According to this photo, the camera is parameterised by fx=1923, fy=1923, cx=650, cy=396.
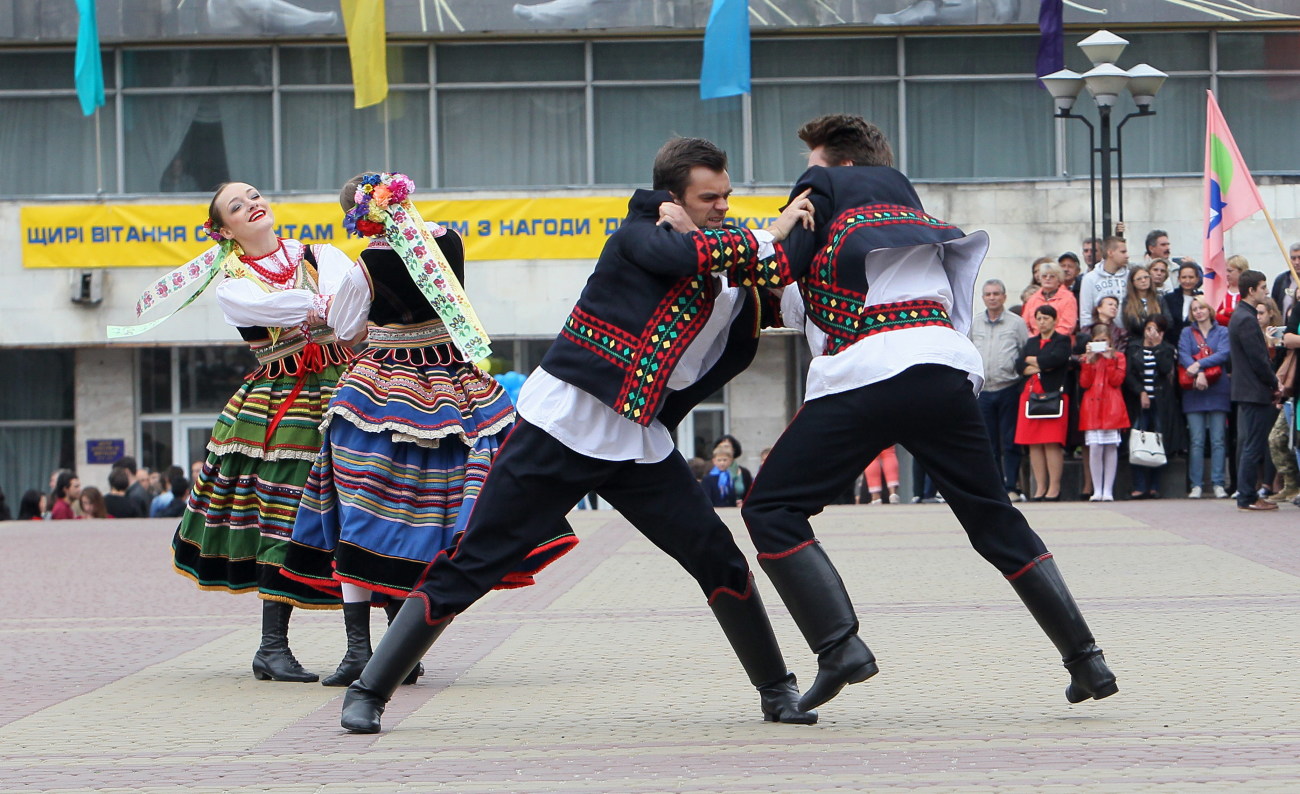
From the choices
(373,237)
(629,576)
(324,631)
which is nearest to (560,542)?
(373,237)

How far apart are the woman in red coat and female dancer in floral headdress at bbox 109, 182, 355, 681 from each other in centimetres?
946

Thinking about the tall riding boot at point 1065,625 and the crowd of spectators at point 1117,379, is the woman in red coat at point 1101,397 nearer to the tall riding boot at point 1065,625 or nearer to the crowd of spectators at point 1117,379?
the crowd of spectators at point 1117,379

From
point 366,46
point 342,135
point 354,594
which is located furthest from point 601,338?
point 342,135

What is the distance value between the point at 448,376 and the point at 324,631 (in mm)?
2389

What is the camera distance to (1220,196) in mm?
16391

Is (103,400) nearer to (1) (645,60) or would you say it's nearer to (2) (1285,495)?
(1) (645,60)

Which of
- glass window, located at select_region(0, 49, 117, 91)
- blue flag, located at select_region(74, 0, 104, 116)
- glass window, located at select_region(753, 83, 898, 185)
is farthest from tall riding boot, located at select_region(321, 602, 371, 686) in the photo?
glass window, located at select_region(0, 49, 117, 91)

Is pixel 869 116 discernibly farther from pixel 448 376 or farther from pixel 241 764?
pixel 241 764

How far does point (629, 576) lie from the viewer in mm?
10547

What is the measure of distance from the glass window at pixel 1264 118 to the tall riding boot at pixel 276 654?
20536 mm

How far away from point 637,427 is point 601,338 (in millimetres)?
281

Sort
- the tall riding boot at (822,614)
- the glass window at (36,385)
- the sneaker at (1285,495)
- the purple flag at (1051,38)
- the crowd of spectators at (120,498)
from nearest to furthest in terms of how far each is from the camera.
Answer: the tall riding boot at (822,614)
the sneaker at (1285,495)
the crowd of spectators at (120,498)
the purple flag at (1051,38)
the glass window at (36,385)

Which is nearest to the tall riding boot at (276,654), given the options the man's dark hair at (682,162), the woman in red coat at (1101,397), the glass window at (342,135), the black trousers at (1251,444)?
the man's dark hair at (682,162)

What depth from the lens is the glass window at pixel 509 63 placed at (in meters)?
25.2
